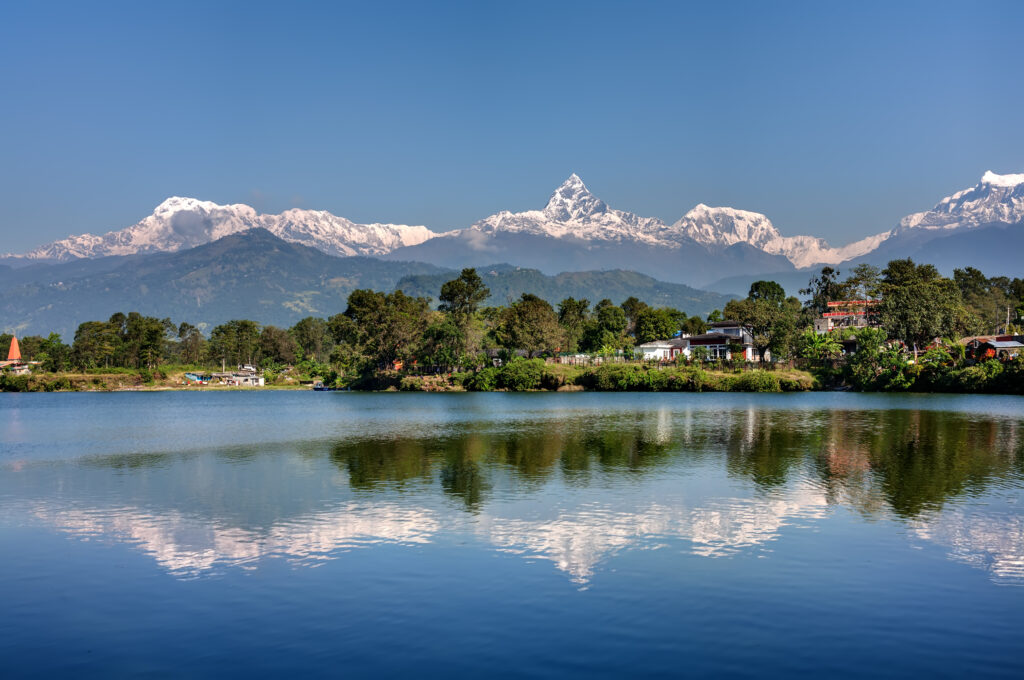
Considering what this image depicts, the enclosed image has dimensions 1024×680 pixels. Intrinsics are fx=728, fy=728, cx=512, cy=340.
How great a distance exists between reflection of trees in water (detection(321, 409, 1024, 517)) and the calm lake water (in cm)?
31

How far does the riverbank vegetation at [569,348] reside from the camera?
337 ft

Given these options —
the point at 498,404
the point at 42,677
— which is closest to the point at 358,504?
the point at 42,677

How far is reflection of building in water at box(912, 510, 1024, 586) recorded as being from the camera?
18891 millimetres

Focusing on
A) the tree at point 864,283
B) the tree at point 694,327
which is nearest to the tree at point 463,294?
the tree at point 694,327

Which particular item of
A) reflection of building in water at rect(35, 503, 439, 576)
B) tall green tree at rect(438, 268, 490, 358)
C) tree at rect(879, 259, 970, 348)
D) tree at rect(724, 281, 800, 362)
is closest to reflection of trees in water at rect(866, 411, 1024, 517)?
reflection of building in water at rect(35, 503, 439, 576)

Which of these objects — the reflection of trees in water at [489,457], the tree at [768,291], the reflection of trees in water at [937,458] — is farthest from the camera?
the tree at [768,291]

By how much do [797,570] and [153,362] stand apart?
537 feet

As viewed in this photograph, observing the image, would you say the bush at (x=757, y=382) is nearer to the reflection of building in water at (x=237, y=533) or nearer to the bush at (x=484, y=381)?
the bush at (x=484, y=381)

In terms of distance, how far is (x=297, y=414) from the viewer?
7306cm

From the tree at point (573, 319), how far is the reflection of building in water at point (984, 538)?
130 m

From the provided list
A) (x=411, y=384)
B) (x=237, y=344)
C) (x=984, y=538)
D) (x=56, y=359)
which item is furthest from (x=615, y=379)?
(x=56, y=359)

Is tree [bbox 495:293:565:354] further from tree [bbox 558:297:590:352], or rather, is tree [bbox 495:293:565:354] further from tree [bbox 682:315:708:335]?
tree [bbox 682:315:708:335]

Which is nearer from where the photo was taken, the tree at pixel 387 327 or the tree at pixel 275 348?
the tree at pixel 387 327

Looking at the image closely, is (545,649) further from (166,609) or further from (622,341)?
(622,341)
